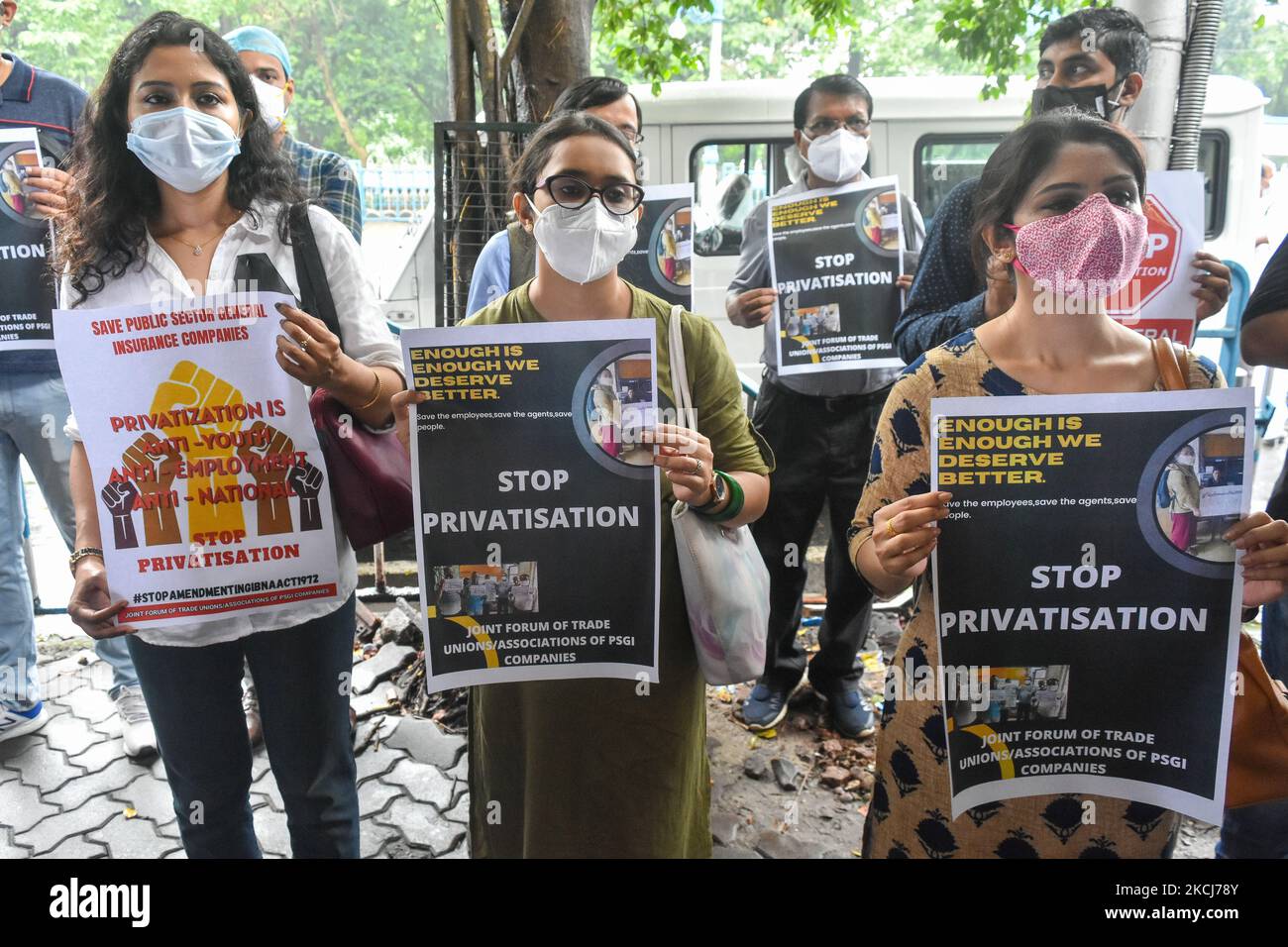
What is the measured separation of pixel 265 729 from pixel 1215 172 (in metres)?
8.04

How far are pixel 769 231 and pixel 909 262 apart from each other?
0.53 m

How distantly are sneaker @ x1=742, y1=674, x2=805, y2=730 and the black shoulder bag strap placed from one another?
2279mm

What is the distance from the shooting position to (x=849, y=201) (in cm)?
299

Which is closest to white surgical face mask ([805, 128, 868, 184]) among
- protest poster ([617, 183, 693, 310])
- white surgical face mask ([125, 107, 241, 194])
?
protest poster ([617, 183, 693, 310])

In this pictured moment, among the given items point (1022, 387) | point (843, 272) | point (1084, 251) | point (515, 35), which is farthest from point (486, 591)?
point (515, 35)

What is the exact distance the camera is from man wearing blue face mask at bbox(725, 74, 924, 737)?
3.18m

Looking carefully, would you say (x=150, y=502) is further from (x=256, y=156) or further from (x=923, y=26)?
(x=923, y=26)

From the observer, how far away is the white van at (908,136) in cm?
694

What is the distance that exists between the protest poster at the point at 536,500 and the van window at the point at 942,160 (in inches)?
242

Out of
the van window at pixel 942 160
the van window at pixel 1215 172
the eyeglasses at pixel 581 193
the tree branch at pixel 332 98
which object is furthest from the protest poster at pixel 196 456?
the tree branch at pixel 332 98

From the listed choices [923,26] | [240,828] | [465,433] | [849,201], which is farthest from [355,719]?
[923,26]

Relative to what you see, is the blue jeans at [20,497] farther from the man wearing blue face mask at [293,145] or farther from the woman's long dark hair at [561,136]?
the woman's long dark hair at [561,136]

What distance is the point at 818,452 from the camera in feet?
10.8

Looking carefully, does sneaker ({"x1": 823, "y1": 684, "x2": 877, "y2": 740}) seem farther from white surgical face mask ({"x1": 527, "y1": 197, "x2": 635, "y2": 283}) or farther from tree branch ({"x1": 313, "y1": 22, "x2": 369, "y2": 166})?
tree branch ({"x1": 313, "y1": 22, "x2": 369, "y2": 166})
